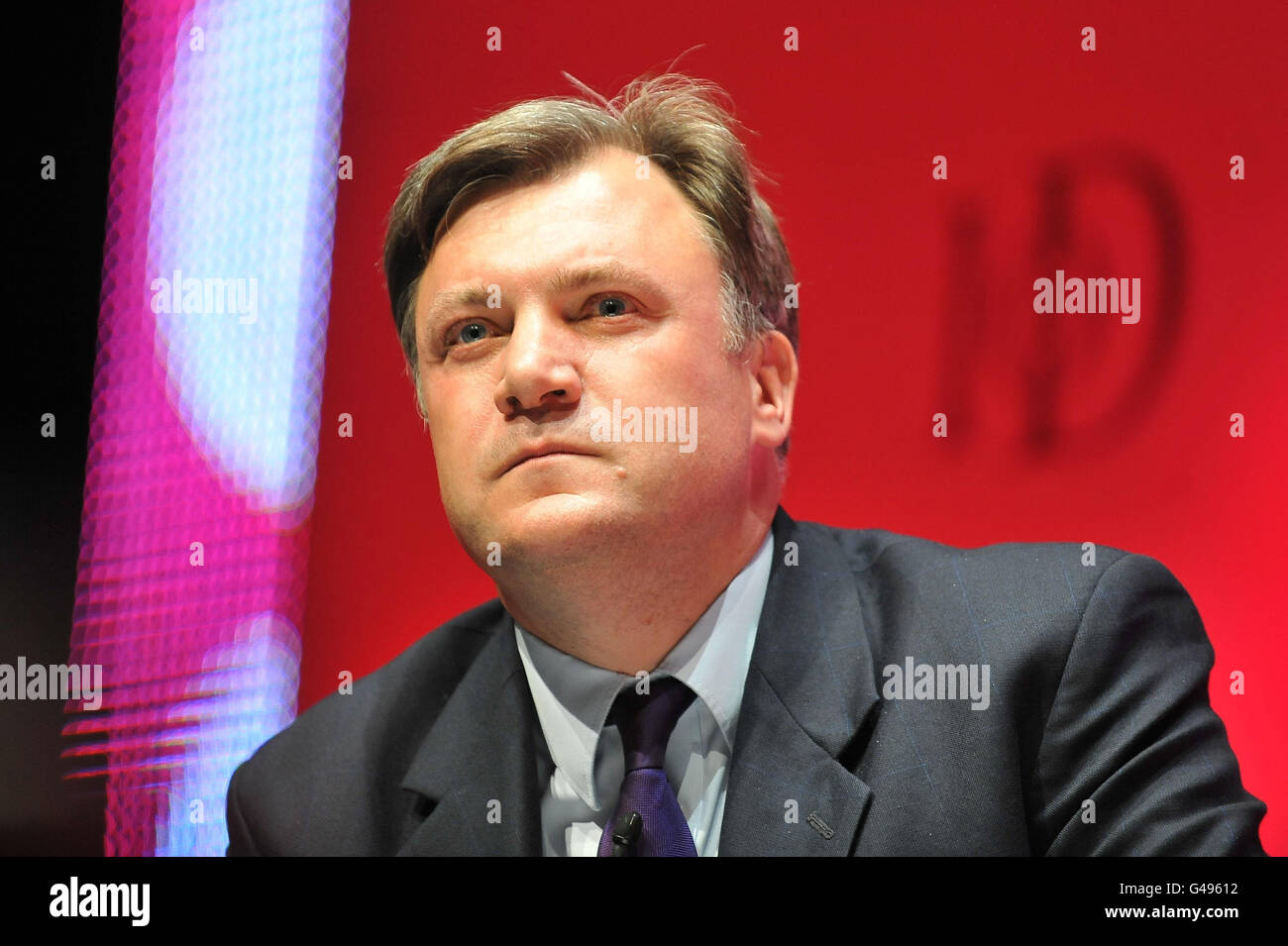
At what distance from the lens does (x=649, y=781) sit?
6.72ft

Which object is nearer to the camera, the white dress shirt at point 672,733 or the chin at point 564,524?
the chin at point 564,524

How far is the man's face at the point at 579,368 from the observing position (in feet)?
6.63

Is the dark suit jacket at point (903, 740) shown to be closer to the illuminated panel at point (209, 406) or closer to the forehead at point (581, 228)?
the illuminated panel at point (209, 406)

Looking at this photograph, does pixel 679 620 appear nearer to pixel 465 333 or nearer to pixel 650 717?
pixel 650 717

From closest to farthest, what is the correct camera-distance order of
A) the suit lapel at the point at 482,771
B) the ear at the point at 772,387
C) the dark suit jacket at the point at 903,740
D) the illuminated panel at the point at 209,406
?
the dark suit jacket at the point at 903,740
the suit lapel at the point at 482,771
the ear at the point at 772,387
the illuminated panel at the point at 209,406

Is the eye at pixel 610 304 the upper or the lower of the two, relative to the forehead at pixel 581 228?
lower

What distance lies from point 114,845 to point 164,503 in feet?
2.48

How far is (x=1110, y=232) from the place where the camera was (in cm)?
234

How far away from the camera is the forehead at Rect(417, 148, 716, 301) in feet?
6.91

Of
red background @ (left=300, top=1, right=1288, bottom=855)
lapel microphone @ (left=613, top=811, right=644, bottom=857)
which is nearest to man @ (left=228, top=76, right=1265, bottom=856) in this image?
lapel microphone @ (left=613, top=811, right=644, bottom=857)

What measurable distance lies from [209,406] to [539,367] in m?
0.99

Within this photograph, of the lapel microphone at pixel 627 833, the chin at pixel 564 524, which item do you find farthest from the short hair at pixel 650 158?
the lapel microphone at pixel 627 833

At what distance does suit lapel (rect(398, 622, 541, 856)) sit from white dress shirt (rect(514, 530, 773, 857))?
0.17 feet
